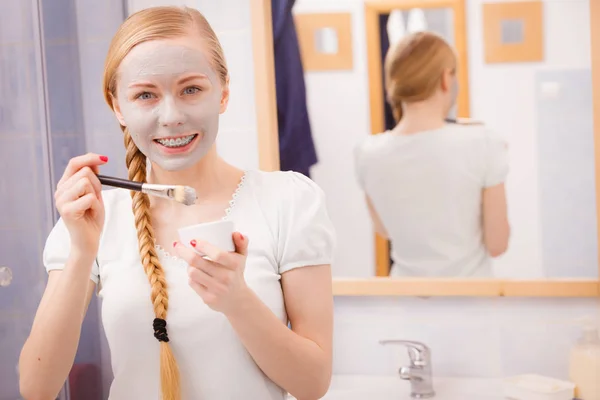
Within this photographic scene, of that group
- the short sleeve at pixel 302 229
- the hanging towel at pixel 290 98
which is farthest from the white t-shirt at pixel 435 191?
the short sleeve at pixel 302 229

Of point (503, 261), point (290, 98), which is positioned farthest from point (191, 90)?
point (503, 261)

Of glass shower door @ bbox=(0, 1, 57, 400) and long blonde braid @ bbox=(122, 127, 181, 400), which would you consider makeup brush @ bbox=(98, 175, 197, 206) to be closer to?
long blonde braid @ bbox=(122, 127, 181, 400)

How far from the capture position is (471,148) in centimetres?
145

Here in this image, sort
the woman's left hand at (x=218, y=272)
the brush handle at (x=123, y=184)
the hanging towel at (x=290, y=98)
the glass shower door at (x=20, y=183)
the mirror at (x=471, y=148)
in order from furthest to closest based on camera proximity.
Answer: the hanging towel at (x=290, y=98) → the mirror at (x=471, y=148) → the glass shower door at (x=20, y=183) → the brush handle at (x=123, y=184) → the woman's left hand at (x=218, y=272)

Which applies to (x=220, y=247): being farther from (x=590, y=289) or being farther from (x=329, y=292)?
(x=590, y=289)

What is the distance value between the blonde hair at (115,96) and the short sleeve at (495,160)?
64 centimetres

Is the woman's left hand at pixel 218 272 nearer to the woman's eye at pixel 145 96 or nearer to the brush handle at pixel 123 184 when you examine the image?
the brush handle at pixel 123 184

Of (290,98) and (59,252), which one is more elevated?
(290,98)

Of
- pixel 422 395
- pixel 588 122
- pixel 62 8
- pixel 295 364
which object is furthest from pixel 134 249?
pixel 588 122

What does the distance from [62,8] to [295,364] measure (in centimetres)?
86

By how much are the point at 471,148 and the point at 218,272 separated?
81 centimetres

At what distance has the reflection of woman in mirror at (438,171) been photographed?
144 centimetres

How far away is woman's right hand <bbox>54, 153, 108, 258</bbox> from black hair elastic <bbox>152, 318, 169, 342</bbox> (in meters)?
0.12

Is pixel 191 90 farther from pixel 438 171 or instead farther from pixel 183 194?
pixel 438 171
